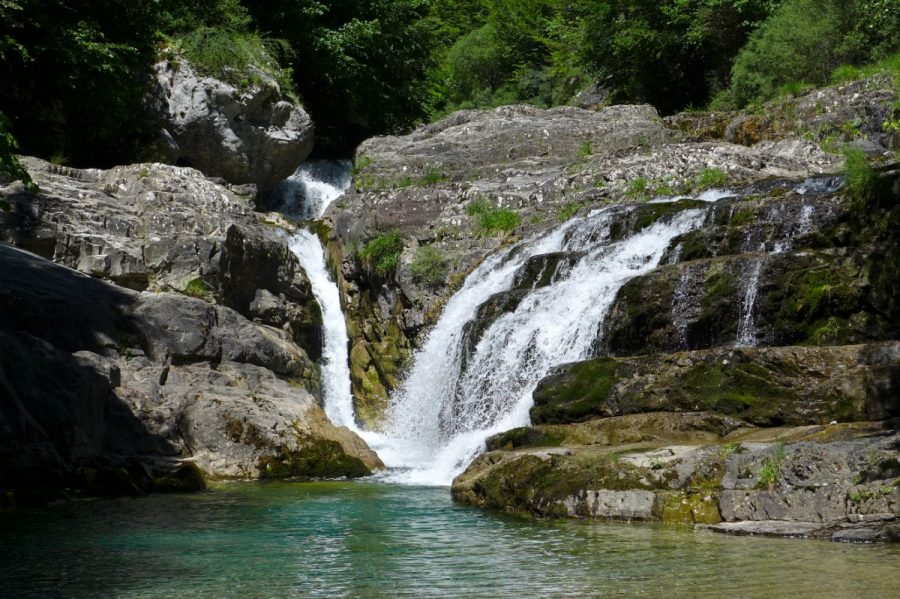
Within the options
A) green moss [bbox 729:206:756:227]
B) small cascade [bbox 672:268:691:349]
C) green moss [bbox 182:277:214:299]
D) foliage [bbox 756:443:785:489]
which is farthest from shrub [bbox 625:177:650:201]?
foliage [bbox 756:443:785:489]

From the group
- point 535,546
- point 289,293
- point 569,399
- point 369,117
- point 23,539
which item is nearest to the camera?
point 535,546

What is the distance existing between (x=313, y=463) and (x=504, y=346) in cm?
330

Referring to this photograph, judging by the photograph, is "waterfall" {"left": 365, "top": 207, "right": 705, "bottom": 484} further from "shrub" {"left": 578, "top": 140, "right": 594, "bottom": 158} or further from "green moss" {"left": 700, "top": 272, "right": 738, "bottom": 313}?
"shrub" {"left": 578, "top": 140, "right": 594, "bottom": 158}

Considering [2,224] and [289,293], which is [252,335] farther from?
[2,224]

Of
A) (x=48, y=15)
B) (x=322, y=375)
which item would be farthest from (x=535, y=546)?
(x=48, y=15)

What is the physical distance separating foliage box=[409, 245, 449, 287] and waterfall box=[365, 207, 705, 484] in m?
0.81

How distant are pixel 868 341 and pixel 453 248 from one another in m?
9.16

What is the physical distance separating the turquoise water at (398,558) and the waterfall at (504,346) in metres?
4.26

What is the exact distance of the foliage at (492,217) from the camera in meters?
19.0

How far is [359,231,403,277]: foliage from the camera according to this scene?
18.6 meters

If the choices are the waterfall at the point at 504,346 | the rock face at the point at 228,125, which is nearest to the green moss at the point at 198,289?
the waterfall at the point at 504,346

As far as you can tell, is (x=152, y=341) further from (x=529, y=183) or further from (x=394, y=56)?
(x=394, y=56)

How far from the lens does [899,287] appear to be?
1127 centimetres

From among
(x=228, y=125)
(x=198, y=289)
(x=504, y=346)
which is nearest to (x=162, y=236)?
(x=198, y=289)
